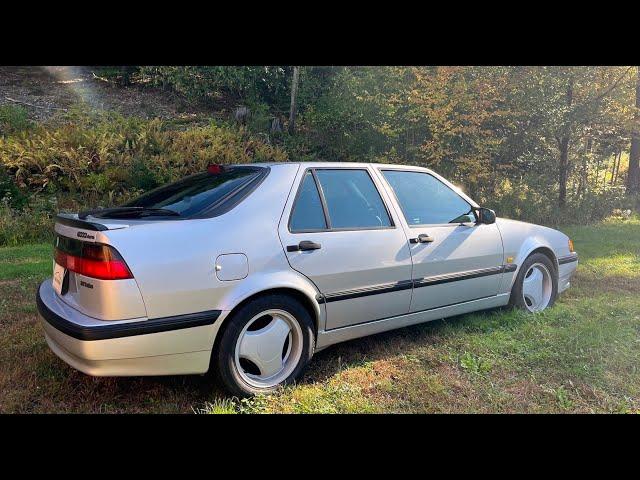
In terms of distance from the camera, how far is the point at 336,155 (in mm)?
11750

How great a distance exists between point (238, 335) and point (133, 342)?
1.97 feet

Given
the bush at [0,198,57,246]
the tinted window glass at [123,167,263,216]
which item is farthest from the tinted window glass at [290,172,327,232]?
the bush at [0,198,57,246]

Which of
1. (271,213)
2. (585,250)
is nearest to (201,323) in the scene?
(271,213)

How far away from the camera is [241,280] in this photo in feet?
9.04

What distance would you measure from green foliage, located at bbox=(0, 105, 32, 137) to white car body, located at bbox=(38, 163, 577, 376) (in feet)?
25.8

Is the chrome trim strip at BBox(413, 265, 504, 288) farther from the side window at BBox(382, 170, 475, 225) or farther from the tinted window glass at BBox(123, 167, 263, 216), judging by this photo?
the tinted window glass at BBox(123, 167, 263, 216)

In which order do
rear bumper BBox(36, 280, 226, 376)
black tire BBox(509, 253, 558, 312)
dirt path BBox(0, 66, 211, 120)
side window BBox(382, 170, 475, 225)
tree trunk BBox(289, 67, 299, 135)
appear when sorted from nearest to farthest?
rear bumper BBox(36, 280, 226, 376), side window BBox(382, 170, 475, 225), black tire BBox(509, 253, 558, 312), dirt path BBox(0, 66, 211, 120), tree trunk BBox(289, 67, 299, 135)

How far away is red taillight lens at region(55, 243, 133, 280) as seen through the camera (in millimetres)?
2447

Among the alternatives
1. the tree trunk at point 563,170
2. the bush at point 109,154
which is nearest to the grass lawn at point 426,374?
the bush at point 109,154

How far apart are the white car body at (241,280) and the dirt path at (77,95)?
32.3 feet

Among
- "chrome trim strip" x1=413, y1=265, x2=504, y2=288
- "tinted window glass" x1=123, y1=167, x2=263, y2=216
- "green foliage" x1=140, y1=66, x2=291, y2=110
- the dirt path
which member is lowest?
"chrome trim strip" x1=413, y1=265, x2=504, y2=288

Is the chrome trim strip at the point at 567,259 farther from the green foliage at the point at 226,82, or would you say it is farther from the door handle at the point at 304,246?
the green foliage at the point at 226,82

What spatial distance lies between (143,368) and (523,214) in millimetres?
10450

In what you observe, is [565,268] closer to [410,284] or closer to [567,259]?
[567,259]
